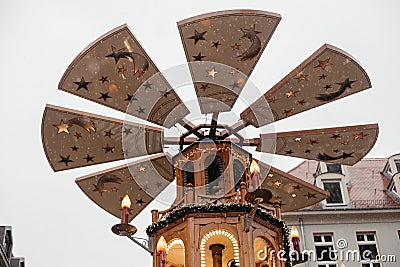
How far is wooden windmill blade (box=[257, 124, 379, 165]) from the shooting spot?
10.5 m

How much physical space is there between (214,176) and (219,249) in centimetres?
142

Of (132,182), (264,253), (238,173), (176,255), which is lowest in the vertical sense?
(264,253)

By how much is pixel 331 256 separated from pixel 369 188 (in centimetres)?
381

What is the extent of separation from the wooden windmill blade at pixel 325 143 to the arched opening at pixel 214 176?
40.8 inches

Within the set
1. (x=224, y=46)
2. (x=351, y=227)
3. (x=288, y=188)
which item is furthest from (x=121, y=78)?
(x=351, y=227)

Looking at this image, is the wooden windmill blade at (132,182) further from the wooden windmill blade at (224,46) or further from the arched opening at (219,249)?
the wooden windmill blade at (224,46)

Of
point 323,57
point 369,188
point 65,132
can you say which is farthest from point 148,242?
point 369,188

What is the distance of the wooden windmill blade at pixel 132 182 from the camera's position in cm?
1120

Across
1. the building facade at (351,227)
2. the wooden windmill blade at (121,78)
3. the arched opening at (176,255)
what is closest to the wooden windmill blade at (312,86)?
the wooden windmill blade at (121,78)

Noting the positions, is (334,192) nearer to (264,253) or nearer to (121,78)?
(264,253)

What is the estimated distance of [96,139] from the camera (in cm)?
1023

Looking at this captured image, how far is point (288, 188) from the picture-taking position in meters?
11.9

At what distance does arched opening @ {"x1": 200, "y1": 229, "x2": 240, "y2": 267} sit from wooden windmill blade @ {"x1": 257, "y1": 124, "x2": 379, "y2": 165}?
2.18m

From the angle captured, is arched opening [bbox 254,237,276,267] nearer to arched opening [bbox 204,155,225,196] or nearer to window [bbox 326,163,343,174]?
arched opening [bbox 204,155,225,196]
